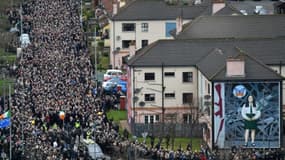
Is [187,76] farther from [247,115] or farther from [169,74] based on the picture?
[247,115]

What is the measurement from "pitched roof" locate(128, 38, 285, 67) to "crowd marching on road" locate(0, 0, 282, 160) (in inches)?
179

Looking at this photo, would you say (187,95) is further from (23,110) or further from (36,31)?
(36,31)

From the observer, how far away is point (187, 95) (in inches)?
A: 3494

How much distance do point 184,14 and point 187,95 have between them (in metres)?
30.5

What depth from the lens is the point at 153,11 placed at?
4700 inches

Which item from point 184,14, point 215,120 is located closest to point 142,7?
point 184,14

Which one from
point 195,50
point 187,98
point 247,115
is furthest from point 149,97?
point 247,115

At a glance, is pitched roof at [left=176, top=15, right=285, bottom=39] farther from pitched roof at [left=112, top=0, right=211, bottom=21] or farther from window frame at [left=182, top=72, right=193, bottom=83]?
pitched roof at [left=112, top=0, right=211, bottom=21]

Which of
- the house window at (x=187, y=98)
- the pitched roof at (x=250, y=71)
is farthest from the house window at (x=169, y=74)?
the pitched roof at (x=250, y=71)

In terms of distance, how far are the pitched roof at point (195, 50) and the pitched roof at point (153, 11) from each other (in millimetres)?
27684

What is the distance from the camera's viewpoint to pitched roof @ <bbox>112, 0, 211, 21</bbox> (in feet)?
389

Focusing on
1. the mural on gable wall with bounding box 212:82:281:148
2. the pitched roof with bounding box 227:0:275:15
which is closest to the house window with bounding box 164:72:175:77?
the mural on gable wall with bounding box 212:82:281:148

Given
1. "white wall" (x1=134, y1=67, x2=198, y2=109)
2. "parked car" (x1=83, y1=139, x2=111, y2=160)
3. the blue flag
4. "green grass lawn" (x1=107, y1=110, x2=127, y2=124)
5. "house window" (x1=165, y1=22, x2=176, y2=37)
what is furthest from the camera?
"house window" (x1=165, y1=22, x2=176, y2=37)

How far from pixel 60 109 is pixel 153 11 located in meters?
34.5
